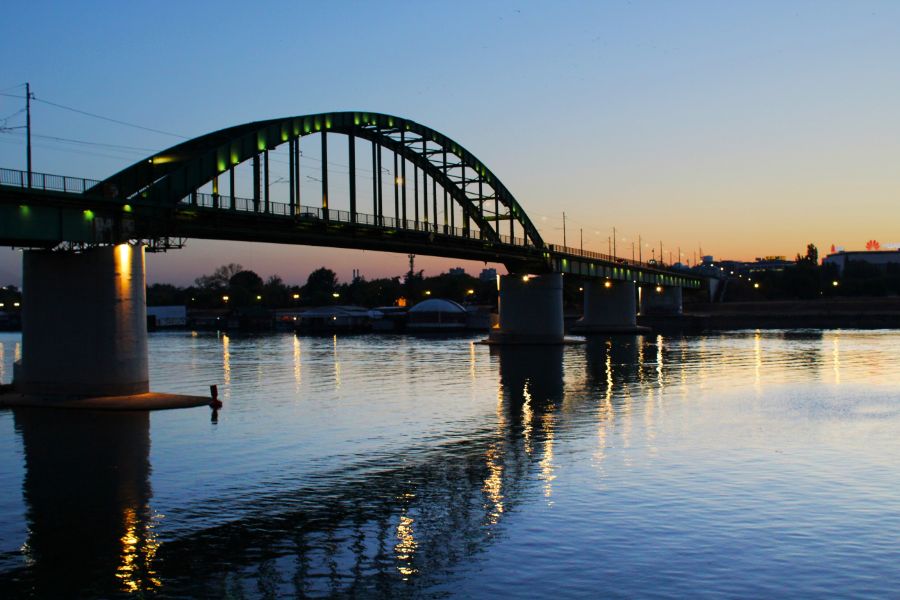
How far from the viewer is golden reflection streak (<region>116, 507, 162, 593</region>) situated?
61.0 ft

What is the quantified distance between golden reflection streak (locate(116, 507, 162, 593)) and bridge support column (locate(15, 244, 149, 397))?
80.0 ft

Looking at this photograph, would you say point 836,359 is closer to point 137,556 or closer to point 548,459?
point 548,459

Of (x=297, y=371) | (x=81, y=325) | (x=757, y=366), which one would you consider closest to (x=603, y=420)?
(x=81, y=325)

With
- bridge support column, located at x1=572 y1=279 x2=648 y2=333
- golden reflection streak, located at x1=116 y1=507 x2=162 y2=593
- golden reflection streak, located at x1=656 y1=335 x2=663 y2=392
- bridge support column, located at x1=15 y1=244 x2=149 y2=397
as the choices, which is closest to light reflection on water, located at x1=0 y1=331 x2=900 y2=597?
golden reflection streak, located at x1=116 y1=507 x2=162 y2=593

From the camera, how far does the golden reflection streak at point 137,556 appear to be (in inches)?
731

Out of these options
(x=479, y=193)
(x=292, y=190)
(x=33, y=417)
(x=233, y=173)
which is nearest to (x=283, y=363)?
(x=292, y=190)

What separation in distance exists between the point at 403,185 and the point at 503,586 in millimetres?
87507

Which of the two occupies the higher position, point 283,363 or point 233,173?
point 233,173

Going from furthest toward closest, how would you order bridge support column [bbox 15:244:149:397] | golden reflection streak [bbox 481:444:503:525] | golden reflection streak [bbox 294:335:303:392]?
golden reflection streak [bbox 294:335:303:392], bridge support column [bbox 15:244:149:397], golden reflection streak [bbox 481:444:503:525]


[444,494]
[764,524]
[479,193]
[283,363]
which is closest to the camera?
[764,524]

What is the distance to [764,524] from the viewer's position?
74.4 ft

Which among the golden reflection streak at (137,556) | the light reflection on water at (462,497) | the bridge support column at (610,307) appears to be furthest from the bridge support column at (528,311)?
the golden reflection streak at (137,556)

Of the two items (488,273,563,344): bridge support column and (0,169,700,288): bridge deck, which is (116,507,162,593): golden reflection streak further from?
(488,273,563,344): bridge support column

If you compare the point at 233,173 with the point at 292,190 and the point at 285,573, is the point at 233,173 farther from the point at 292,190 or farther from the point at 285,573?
the point at 285,573
